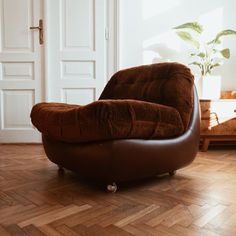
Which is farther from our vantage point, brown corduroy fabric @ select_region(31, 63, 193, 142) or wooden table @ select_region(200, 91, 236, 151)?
wooden table @ select_region(200, 91, 236, 151)

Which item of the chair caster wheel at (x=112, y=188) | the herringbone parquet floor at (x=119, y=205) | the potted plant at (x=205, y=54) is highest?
the potted plant at (x=205, y=54)

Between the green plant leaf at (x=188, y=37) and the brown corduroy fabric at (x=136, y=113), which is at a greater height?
the green plant leaf at (x=188, y=37)

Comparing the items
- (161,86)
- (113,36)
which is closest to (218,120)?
(161,86)

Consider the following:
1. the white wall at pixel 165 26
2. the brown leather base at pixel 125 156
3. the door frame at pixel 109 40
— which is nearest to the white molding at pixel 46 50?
the door frame at pixel 109 40

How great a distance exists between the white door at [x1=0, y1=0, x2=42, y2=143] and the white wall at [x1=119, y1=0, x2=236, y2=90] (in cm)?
84

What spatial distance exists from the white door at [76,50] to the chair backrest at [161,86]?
0.98 m

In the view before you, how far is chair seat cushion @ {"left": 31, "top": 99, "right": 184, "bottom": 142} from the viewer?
142cm

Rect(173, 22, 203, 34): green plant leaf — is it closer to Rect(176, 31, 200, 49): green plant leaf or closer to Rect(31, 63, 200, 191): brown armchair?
Rect(176, 31, 200, 49): green plant leaf

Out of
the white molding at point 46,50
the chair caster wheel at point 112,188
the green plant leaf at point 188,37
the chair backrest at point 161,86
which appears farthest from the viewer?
the white molding at point 46,50

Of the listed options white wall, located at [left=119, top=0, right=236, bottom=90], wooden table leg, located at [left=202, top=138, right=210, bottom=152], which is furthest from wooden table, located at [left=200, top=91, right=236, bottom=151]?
white wall, located at [left=119, top=0, right=236, bottom=90]

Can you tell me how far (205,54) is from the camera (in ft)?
9.53

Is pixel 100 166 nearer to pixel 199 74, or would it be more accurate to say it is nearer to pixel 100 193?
pixel 100 193

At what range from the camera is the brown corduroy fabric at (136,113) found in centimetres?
142

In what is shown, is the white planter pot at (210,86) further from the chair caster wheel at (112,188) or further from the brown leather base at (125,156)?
the chair caster wheel at (112,188)
